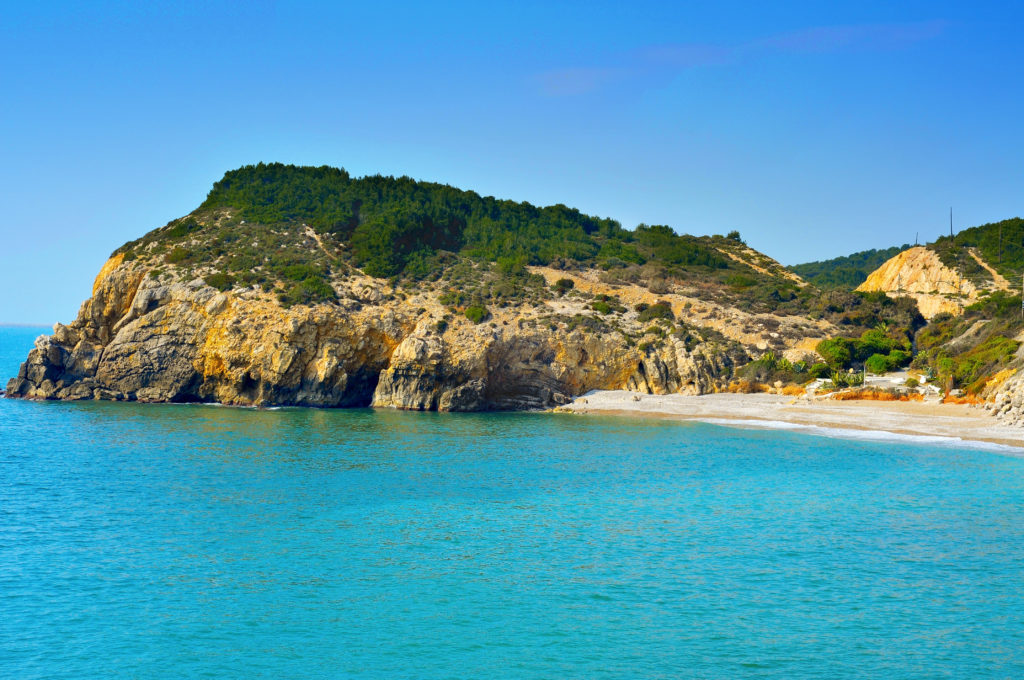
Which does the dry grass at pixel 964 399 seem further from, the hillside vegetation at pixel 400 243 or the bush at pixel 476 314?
the bush at pixel 476 314

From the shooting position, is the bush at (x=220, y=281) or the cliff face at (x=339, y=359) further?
the bush at (x=220, y=281)

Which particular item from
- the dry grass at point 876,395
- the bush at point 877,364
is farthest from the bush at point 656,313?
the dry grass at point 876,395

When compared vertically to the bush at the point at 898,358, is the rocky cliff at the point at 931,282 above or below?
above

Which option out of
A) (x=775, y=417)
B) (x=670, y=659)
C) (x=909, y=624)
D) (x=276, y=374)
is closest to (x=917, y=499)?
(x=909, y=624)

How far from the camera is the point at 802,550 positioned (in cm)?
2203

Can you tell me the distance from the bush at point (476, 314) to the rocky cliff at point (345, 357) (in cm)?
64

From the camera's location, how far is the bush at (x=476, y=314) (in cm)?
5856

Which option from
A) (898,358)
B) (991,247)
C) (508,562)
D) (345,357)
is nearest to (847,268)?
(991,247)

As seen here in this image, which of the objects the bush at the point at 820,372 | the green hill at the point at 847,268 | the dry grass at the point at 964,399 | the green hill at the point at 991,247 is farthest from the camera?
the green hill at the point at 847,268

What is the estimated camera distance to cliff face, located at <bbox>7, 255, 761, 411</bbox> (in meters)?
54.8

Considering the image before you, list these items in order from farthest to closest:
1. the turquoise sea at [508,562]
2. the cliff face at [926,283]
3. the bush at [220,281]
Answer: the cliff face at [926,283], the bush at [220,281], the turquoise sea at [508,562]

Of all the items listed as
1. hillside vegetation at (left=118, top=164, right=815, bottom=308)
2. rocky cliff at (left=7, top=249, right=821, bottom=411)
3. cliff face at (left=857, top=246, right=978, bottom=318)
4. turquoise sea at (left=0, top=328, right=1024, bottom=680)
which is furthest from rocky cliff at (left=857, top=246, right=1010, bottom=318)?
turquoise sea at (left=0, top=328, right=1024, bottom=680)

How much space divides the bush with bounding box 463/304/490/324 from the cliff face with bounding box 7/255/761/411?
2.72 feet

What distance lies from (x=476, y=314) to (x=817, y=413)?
965 inches
